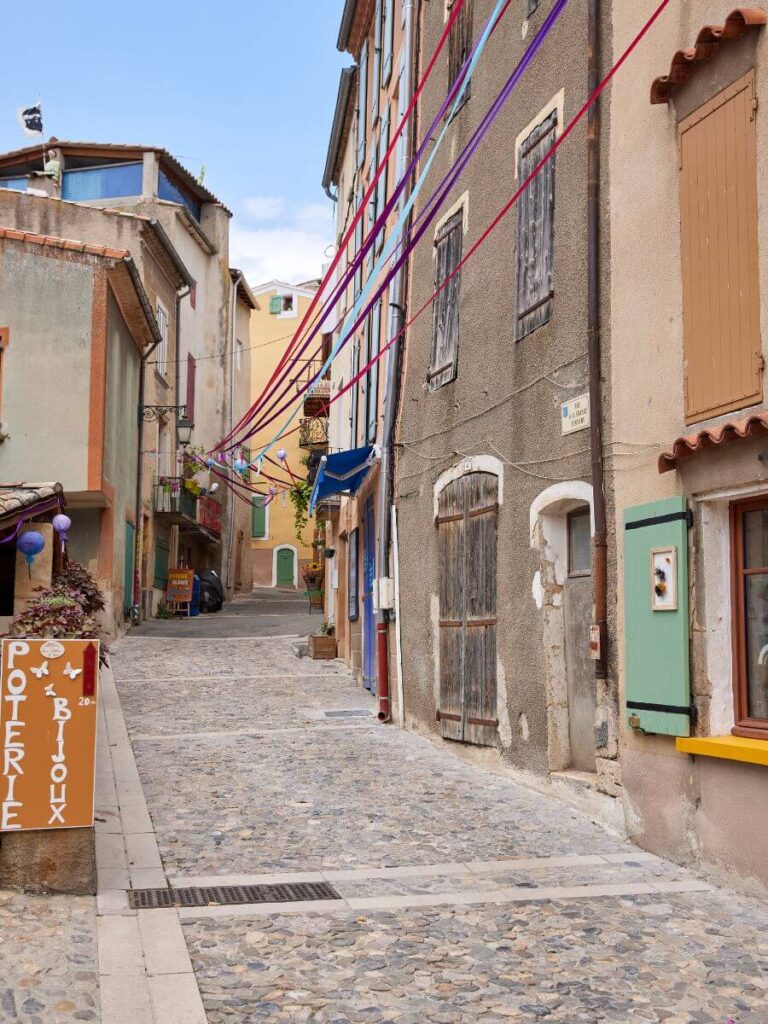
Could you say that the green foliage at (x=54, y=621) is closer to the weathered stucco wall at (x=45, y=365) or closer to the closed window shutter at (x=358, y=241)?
the closed window shutter at (x=358, y=241)

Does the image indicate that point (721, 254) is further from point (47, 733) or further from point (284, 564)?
point (284, 564)

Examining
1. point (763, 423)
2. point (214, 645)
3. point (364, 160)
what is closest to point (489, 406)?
point (763, 423)

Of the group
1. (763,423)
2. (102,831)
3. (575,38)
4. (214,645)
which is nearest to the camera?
(763,423)

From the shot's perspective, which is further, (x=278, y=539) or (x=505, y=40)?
(x=278, y=539)

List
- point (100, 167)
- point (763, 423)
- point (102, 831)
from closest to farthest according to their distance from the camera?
point (763, 423)
point (102, 831)
point (100, 167)

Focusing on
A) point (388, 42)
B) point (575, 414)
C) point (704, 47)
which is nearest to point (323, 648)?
point (388, 42)

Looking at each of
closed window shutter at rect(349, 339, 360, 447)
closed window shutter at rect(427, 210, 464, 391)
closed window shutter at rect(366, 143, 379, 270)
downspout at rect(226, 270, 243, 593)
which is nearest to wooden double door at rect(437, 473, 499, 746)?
closed window shutter at rect(427, 210, 464, 391)

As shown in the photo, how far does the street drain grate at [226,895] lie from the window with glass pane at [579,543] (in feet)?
11.2

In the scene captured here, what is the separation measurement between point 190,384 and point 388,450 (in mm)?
18431

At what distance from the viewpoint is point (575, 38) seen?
28.7ft

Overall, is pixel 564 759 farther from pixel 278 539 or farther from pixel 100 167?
pixel 278 539

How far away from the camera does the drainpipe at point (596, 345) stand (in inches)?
307

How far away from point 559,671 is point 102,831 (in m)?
3.49

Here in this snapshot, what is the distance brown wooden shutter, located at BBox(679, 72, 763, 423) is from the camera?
6.24 metres
